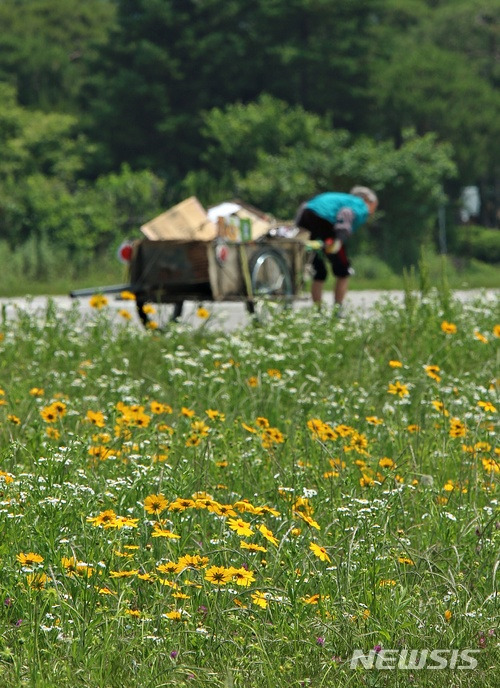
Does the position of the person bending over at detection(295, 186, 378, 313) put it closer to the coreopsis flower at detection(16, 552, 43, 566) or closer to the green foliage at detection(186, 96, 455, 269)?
the coreopsis flower at detection(16, 552, 43, 566)

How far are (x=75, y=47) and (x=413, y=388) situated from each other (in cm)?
4399

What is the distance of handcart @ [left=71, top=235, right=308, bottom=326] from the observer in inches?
470

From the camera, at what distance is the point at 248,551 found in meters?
4.05

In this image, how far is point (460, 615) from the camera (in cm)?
349

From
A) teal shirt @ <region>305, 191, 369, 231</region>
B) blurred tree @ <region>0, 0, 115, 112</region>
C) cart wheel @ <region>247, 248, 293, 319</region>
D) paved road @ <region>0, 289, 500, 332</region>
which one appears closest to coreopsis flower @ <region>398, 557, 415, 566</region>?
cart wheel @ <region>247, 248, 293, 319</region>

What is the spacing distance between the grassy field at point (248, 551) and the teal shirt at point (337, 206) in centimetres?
623

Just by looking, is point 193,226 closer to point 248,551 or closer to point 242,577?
point 248,551

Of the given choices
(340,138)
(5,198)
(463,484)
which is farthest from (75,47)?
(463,484)

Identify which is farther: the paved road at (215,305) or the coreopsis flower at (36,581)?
the paved road at (215,305)

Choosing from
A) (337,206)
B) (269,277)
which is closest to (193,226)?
(269,277)

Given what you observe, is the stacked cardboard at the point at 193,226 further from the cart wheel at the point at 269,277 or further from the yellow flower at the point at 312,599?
the yellow flower at the point at 312,599

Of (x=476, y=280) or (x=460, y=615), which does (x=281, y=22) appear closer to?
(x=476, y=280)

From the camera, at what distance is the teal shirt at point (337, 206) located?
12727 mm

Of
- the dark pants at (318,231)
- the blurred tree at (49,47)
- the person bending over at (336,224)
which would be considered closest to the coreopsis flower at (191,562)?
the person bending over at (336,224)
